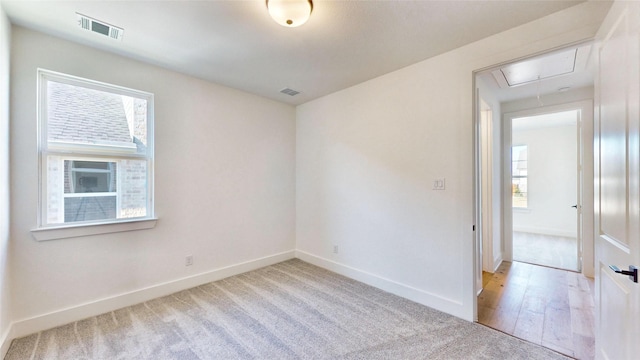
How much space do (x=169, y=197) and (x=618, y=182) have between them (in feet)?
12.3

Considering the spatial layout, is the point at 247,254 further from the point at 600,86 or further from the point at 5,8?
the point at 600,86

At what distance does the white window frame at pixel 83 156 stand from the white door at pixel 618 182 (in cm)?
373

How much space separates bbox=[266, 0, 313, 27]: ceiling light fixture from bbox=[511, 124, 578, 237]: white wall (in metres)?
7.02

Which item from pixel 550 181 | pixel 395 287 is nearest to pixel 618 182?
pixel 395 287

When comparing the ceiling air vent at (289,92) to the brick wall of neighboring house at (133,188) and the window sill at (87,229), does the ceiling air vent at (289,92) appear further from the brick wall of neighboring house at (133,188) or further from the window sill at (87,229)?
the window sill at (87,229)

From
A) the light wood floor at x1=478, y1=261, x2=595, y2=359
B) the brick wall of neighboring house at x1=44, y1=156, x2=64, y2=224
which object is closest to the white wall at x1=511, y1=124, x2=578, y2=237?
the light wood floor at x1=478, y1=261, x2=595, y2=359

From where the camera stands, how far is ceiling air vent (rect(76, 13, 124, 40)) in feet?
6.59

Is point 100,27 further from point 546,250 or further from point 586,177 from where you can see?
point 546,250

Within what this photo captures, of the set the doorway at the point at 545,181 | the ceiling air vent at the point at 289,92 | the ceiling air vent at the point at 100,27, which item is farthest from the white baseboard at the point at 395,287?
the doorway at the point at 545,181

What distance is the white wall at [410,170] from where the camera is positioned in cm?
233

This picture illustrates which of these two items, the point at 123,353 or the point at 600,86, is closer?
the point at 600,86

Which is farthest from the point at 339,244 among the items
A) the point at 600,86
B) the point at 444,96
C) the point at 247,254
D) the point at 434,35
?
the point at 600,86

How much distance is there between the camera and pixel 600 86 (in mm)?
1588

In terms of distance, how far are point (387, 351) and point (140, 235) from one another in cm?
272
